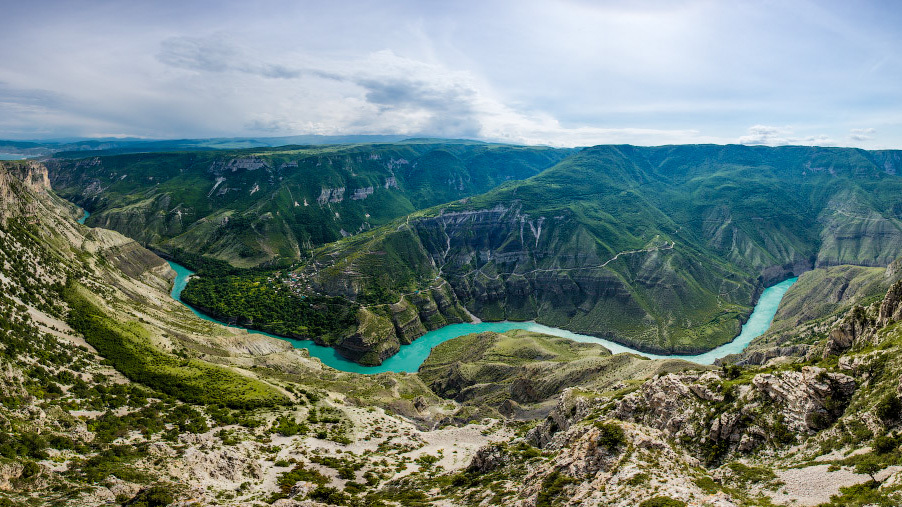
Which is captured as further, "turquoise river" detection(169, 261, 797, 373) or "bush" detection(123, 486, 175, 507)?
"turquoise river" detection(169, 261, 797, 373)

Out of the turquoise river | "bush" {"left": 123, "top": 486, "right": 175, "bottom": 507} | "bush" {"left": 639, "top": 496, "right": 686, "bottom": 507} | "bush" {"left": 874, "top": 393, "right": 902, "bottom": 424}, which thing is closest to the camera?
"bush" {"left": 639, "top": 496, "right": 686, "bottom": 507}

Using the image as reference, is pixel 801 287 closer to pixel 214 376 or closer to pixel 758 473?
pixel 758 473

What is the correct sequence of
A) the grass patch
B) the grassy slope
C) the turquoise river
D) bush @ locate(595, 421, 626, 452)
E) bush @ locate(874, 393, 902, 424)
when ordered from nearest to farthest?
bush @ locate(874, 393, 902, 424), bush @ locate(595, 421, 626, 452), the grass patch, the grassy slope, the turquoise river

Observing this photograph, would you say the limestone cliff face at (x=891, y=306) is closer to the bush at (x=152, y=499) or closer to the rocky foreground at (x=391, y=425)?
the rocky foreground at (x=391, y=425)

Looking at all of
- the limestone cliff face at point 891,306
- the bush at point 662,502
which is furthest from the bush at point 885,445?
the limestone cliff face at point 891,306

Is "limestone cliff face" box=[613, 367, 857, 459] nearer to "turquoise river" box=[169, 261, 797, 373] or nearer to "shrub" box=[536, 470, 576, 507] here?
"shrub" box=[536, 470, 576, 507]

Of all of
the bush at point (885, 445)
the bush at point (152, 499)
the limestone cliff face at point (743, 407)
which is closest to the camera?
the bush at point (885, 445)

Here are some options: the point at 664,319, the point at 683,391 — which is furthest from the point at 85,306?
the point at 664,319

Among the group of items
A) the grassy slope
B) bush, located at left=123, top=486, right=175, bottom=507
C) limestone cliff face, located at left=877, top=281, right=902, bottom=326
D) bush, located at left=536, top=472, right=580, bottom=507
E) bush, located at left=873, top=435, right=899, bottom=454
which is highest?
limestone cliff face, located at left=877, top=281, right=902, bottom=326

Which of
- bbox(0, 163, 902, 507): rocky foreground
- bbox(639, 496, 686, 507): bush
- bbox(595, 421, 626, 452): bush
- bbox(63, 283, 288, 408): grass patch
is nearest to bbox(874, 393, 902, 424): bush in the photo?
bbox(0, 163, 902, 507): rocky foreground

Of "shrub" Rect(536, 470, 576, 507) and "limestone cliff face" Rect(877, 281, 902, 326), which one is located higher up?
"limestone cliff face" Rect(877, 281, 902, 326)

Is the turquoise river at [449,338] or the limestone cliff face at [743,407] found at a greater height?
the limestone cliff face at [743,407]
